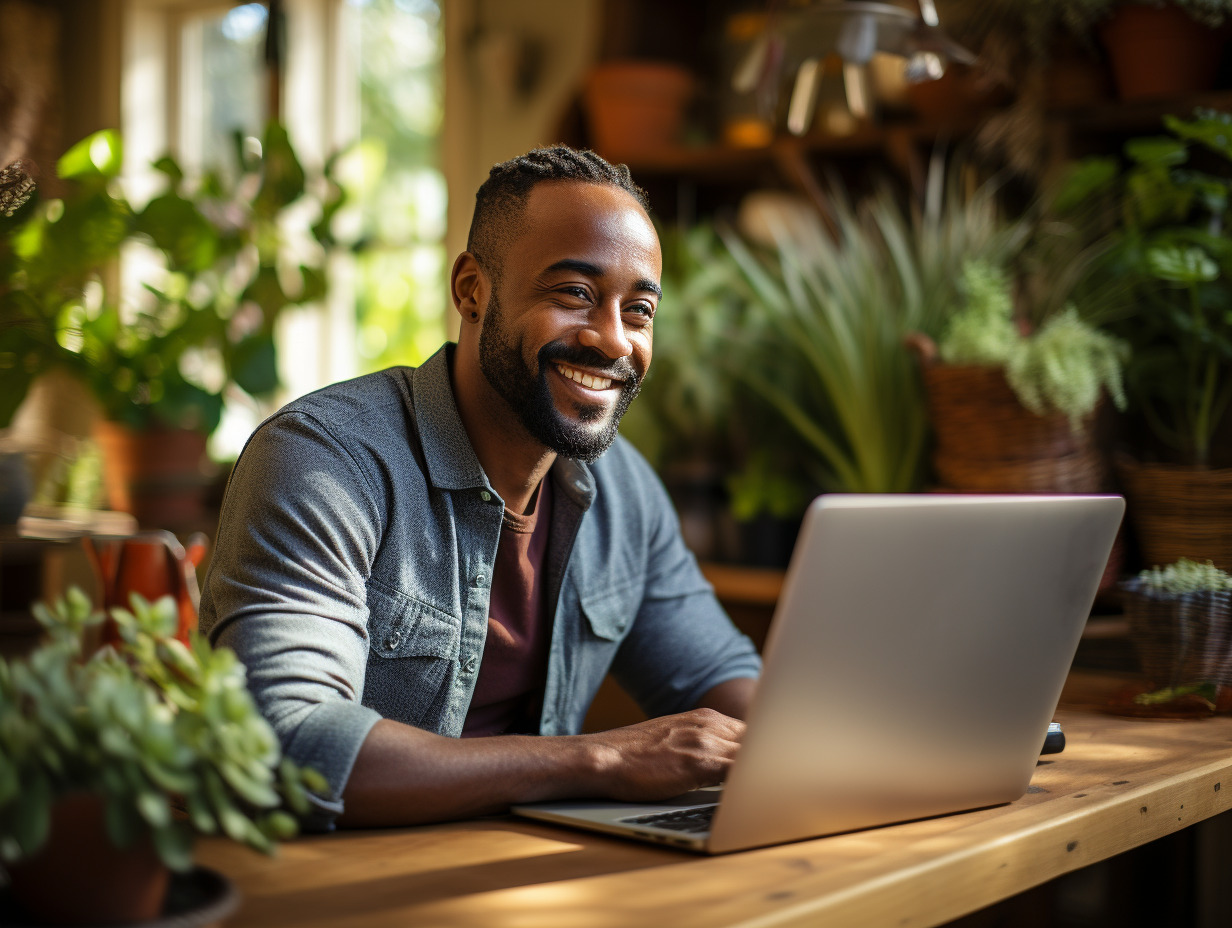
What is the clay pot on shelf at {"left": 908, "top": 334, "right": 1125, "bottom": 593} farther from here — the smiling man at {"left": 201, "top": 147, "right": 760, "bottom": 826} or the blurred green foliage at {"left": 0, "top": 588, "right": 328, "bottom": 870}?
the blurred green foliage at {"left": 0, "top": 588, "right": 328, "bottom": 870}

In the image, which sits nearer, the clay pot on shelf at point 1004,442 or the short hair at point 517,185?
the short hair at point 517,185

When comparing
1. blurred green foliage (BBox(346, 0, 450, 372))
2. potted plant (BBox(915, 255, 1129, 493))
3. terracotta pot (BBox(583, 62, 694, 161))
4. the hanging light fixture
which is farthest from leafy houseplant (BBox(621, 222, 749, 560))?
blurred green foliage (BBox(346, 0, 450, 372))

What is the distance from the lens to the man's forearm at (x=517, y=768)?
1059mm

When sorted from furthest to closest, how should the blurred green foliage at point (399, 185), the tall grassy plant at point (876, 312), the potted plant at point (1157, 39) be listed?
the blurred green foliage at point (399, 185), the tall grassy plant at point (876, 312), the potted plant at point (1157, 39)

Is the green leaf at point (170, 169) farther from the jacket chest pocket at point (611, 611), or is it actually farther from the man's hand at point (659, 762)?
the man's hand at point (659, 762)

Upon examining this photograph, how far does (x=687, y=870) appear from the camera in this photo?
3.03ft

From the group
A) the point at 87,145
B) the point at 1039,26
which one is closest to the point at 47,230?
the point at 87,145

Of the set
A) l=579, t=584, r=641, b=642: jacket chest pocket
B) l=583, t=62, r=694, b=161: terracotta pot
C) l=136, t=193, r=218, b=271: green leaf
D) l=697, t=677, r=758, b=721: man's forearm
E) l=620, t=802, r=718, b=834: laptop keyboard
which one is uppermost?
l=583, t=62, r=694, b=161: terracotta pot

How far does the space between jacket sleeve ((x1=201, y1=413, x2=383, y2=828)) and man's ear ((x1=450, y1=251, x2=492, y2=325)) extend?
0.93ft

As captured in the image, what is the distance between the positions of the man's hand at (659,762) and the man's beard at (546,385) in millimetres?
424

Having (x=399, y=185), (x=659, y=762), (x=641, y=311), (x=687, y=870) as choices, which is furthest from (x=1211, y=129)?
(x=399, y=185)

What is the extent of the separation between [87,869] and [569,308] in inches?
33.4

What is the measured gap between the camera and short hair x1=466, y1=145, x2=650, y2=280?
143cm

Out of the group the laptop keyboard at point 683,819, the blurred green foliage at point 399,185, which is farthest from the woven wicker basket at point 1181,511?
the blurred green foliage at point 399,185
